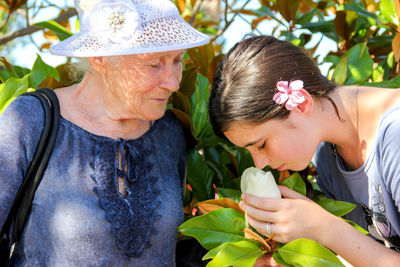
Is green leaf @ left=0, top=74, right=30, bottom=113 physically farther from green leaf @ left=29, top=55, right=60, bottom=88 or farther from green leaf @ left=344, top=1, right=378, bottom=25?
green leaf @ left=344, top=1, right=378, bottom=25

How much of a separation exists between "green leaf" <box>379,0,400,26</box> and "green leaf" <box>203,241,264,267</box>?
1497 millimetres

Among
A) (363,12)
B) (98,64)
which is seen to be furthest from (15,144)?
(363,12)

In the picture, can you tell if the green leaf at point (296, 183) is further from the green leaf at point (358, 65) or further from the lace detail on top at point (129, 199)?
the green leaf at point (358, 65)

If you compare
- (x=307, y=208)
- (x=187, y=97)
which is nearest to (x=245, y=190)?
(x=307, y=208)

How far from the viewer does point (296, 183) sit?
1.88 metres

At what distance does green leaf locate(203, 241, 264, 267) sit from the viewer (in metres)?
1.55

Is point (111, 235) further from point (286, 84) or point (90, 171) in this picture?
point (286, 84)

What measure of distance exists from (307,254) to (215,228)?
34cm

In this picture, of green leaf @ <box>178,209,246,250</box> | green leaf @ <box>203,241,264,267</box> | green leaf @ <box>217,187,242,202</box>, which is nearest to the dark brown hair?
green leaf @ <box>217,187,242,202</box>

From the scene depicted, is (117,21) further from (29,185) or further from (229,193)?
(229,193)

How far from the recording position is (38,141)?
65.4 inches

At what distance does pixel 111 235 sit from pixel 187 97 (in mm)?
833

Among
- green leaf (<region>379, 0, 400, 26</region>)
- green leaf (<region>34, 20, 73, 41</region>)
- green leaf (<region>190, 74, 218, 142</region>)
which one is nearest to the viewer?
green leaf (<region>190, 74, 218, 142</region>)

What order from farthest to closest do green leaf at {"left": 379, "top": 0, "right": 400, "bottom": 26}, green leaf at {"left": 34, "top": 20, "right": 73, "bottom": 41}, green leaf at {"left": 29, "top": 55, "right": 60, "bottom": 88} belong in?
green leaf at {"left": 379, "top": 0, "right": 400, "bottom": 26}, green leaf at {"left": 34, "top": 20, "right": 73, "bottom": 41}, green leaf at {"left": 29, "top": 55, "right": 60, "bottom": 88}
